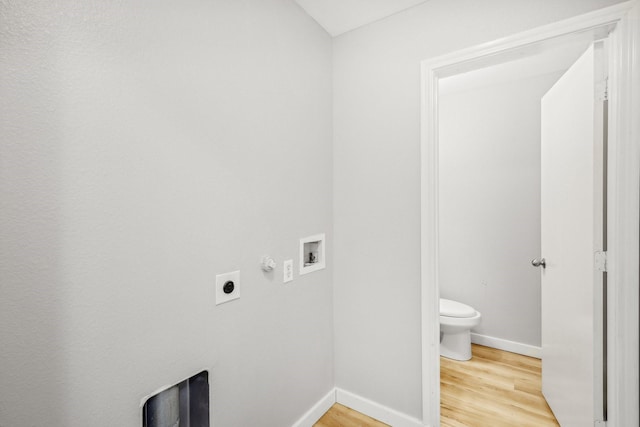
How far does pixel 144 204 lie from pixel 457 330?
101 inches

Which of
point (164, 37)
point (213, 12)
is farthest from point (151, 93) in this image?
point (213, 12)

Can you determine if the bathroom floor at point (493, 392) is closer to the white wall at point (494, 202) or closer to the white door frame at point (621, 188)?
the white wall at point (494, 202)

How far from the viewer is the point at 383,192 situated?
6.00 feet

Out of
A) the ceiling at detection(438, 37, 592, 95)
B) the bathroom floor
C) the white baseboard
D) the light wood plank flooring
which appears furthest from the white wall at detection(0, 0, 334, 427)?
the white baseboard

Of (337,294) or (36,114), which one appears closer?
(36,114)

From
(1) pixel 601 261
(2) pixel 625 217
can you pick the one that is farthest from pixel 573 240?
(2) pixel 625 217

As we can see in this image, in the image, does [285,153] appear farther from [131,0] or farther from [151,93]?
[131,0]

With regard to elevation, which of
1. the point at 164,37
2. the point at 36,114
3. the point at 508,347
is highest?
the point at 164,37

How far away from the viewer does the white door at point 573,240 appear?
1.39m

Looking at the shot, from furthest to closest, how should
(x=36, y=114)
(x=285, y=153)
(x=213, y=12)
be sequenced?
(x=285, y=153)
(x=213, y=12)
(x=36, y=114)

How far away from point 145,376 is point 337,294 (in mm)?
1231

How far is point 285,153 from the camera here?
5.37 feet

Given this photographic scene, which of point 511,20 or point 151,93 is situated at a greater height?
point 511,20

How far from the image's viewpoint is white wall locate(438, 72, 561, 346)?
265 centimetres
